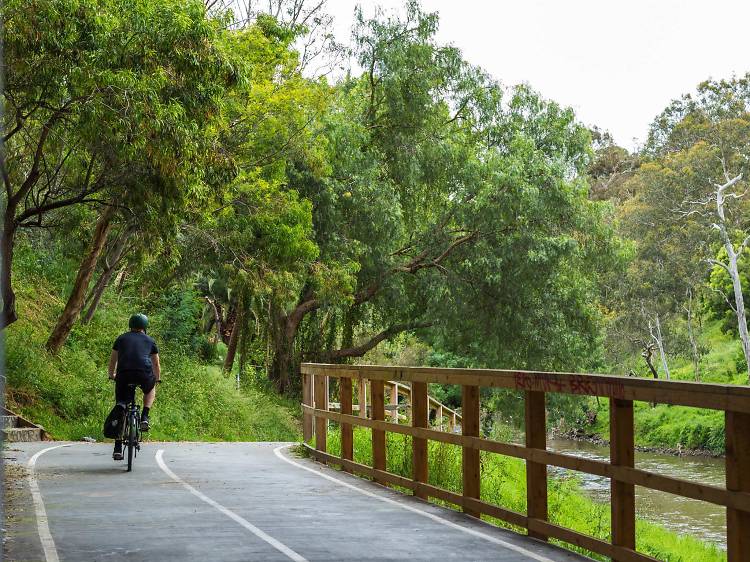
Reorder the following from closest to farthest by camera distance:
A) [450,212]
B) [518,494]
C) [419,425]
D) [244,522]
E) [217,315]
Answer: [244,522] → [419,425] → [518,494] → [450,212] → [217,315]

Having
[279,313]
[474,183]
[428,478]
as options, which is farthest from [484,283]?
[428,478]

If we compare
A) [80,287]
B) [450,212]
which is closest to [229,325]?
[450,212]

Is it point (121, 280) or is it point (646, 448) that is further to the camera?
point (646, 448)

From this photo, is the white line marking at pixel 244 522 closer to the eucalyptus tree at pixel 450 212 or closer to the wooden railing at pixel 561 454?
the wooden railing at pixel 561 454

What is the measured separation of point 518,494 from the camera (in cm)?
1806

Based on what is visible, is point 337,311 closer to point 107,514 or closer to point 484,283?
point 484,283

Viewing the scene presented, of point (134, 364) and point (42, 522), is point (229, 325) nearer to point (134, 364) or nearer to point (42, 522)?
point (134, 364)

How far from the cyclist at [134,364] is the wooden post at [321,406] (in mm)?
2189

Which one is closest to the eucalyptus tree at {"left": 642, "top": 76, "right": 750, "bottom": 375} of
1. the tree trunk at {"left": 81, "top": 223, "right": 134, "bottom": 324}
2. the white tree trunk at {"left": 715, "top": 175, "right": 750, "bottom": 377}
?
the white tree trunk at {"left": 715, "top": 175, "right": 750, "bottom": 377}

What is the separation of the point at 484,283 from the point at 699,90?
2584 centimetres

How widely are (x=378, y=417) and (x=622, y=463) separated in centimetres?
548

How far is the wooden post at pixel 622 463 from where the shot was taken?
25.3 feet

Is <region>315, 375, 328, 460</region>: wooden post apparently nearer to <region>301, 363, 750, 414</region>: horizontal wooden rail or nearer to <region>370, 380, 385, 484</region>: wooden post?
<region>370, 380, 385, 484</region>: wooden post

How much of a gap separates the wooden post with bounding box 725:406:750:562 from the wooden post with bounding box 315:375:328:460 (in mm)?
Result: 8977
